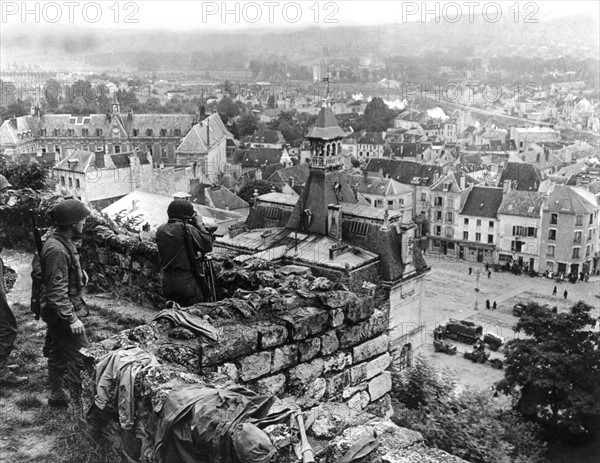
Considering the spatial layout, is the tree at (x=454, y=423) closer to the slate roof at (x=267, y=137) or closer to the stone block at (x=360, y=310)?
the stone block at (x=360, y=310)

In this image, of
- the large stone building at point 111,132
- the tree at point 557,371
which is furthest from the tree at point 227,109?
the tree at point 557,371

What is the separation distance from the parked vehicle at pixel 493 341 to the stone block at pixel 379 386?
33382mm

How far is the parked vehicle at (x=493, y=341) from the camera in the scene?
132ft

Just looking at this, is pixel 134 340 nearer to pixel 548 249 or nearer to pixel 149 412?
pixel 149 412

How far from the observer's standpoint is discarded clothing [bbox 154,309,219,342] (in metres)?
6.65

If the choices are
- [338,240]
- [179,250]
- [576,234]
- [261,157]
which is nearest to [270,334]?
[179,250]

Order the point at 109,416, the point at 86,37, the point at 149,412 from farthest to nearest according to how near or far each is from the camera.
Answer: the point at 86,37, the point at 109,416, the point at 149,412

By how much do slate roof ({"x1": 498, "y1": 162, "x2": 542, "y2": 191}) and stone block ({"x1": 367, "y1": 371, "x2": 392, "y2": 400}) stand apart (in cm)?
6195

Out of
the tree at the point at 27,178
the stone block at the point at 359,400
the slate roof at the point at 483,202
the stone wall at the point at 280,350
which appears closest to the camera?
the stone wall at the point at 280,350

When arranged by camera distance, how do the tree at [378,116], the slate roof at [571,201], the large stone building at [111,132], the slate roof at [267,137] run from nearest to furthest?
the slate roof at [571,201] → the large stone building at [111,132] → the slate roof at [267,137] → the tree at [378,116]

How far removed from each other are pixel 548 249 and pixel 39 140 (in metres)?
50.8

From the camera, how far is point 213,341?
6.64 meters

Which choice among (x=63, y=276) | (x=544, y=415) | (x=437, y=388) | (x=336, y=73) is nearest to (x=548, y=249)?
(x=544, y=415)

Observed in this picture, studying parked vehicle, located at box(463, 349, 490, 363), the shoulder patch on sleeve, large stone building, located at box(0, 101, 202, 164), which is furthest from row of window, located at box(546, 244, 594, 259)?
the shoulder patch on sleeve
